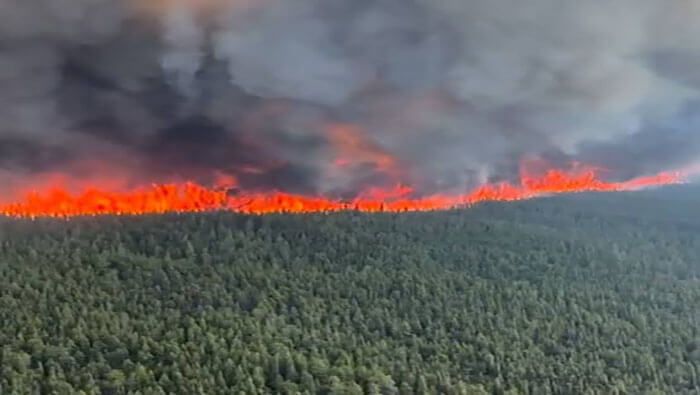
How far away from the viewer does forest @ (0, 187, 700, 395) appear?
20.4 m

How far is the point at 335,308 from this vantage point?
88.0ft

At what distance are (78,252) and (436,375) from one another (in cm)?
936

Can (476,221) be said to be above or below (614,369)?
above

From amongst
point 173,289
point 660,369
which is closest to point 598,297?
point 660,369

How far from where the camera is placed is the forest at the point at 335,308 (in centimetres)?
2042

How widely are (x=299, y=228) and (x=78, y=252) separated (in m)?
9.16

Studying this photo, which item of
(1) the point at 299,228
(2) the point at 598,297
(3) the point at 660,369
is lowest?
(3) the point at 660,369

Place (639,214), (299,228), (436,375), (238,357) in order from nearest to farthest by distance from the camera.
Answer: (238,357) → (436,375) → (299,228) → (639,214)

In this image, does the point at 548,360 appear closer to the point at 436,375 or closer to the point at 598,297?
the point at 436,375

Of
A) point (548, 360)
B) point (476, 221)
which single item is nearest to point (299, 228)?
point (476, 221)

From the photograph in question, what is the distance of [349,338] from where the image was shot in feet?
80.0

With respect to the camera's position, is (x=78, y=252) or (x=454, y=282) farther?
(x=454, y=282)

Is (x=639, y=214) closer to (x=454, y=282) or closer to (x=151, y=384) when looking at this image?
(x=454, y=282)

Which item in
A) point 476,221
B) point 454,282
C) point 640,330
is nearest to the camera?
point 640,330
